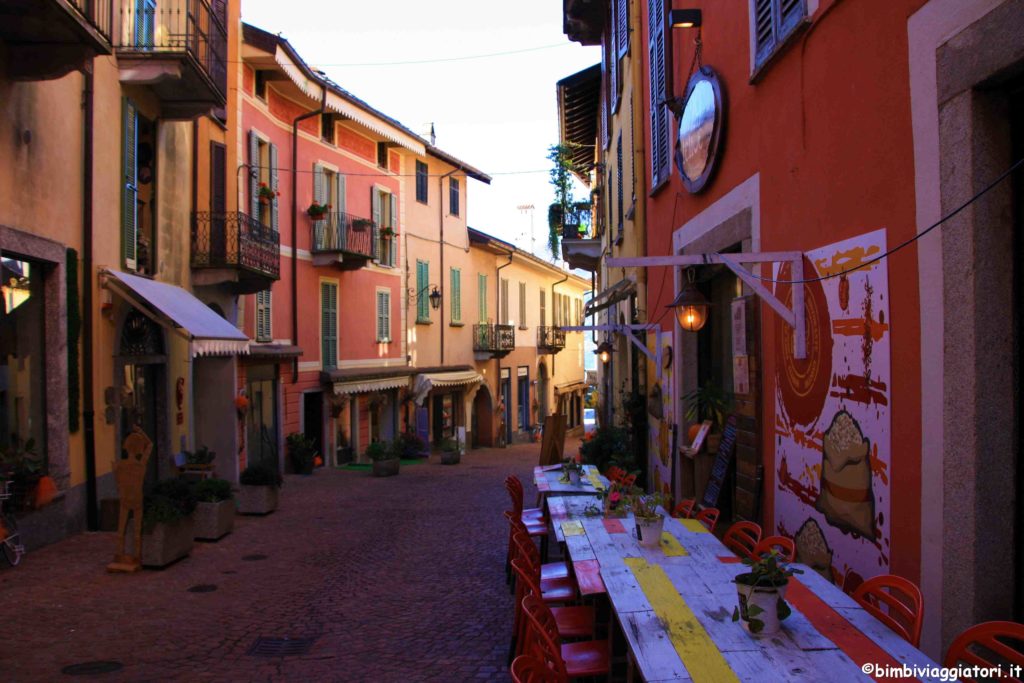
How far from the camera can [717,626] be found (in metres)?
3.32

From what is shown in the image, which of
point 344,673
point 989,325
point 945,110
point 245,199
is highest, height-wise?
point 245,199

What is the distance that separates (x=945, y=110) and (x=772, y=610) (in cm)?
229

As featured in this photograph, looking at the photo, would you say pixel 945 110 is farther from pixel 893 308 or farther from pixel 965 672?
pixel 965 672

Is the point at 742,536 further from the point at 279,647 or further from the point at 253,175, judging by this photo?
the point at 253,175

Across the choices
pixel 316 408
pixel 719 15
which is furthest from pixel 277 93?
pixel 719 15

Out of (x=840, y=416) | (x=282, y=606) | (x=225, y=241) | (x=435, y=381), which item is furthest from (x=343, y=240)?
(x=840, y=416)

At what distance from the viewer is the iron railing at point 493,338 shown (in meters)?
28.8

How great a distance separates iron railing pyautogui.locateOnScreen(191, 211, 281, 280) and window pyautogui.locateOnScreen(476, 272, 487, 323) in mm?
14761

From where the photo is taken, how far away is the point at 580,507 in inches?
268

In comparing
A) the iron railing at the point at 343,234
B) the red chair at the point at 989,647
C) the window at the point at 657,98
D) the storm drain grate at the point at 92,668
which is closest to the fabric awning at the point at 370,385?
the iron railing at the point at 343,234

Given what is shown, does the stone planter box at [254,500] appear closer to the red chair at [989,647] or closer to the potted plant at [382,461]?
the potted plant at [382,461]

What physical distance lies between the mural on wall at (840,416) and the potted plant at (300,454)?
1360 centimetres

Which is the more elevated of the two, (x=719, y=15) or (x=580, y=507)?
(x=719, y=15)

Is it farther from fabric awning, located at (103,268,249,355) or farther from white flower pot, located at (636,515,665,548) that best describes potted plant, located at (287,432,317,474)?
white flower pot, located at (636,515,665,548)
